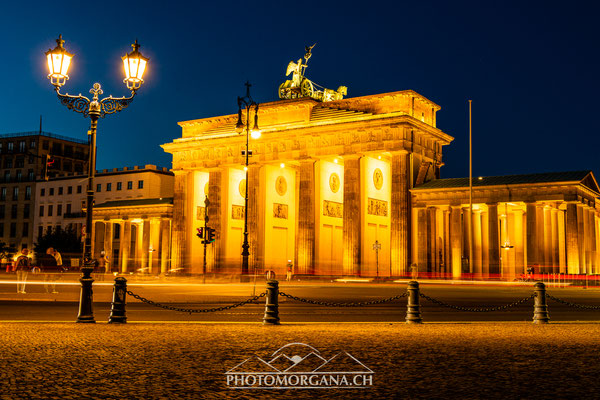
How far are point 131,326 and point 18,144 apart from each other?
102 meters

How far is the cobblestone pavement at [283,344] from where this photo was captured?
7543mm

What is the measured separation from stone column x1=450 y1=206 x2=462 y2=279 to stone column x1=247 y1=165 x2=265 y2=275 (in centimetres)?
1838

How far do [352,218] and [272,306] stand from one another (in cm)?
4216

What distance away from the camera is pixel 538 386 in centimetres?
792

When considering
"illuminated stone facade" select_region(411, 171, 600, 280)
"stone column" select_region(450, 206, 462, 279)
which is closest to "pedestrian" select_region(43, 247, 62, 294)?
"illuminated stone facade" select_region(411, 171, 600, 280)

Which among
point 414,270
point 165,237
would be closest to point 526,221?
point 414,270

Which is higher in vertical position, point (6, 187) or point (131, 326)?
point (6, 187)

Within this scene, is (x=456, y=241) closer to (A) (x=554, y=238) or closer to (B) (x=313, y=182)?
(A) (x=554, y=238)

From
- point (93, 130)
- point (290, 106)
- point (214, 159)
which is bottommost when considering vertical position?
point (93, 130)

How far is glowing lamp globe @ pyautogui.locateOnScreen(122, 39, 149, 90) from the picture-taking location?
57.3ft

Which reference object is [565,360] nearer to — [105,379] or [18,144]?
[105,379]

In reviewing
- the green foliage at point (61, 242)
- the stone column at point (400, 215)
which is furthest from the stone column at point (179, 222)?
the stone column at point (400, 215)

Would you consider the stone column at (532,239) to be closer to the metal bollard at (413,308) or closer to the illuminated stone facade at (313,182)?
the illuminated stone facade at (313,182)

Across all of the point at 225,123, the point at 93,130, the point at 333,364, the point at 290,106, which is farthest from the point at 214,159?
the point at 333,364
